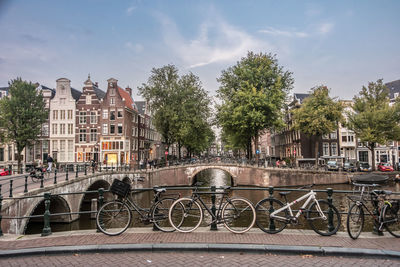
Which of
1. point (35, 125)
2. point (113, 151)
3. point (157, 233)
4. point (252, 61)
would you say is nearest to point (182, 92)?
point (252, 61)

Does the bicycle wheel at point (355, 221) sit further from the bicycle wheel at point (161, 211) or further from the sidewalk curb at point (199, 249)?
the bicycle wheel at point (161, 211)

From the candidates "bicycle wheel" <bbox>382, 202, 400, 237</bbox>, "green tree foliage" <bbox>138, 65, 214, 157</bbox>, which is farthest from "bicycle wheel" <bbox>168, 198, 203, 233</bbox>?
"green tree foliage" <bbox>138, 65, 214, 157</bbox>

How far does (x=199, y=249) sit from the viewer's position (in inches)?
211

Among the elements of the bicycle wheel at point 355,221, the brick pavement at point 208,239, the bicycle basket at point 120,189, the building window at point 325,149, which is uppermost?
the building window at point 325,149

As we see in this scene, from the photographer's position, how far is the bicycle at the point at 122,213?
638 centimetres

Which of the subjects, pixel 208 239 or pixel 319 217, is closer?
pixel 208 239

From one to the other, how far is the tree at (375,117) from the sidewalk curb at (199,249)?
1360 inches

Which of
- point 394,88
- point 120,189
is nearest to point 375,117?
point 394,88

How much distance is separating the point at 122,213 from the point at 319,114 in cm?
3444

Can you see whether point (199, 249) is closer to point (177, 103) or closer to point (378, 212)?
point (378, 212)

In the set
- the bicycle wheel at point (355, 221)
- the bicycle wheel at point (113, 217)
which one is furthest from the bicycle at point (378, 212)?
the bicycle wheel at point (113, 217)

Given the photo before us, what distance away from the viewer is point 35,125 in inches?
1378

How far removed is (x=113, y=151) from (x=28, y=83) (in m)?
15.2

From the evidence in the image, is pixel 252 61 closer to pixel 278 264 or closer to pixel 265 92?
pixel 265 92
